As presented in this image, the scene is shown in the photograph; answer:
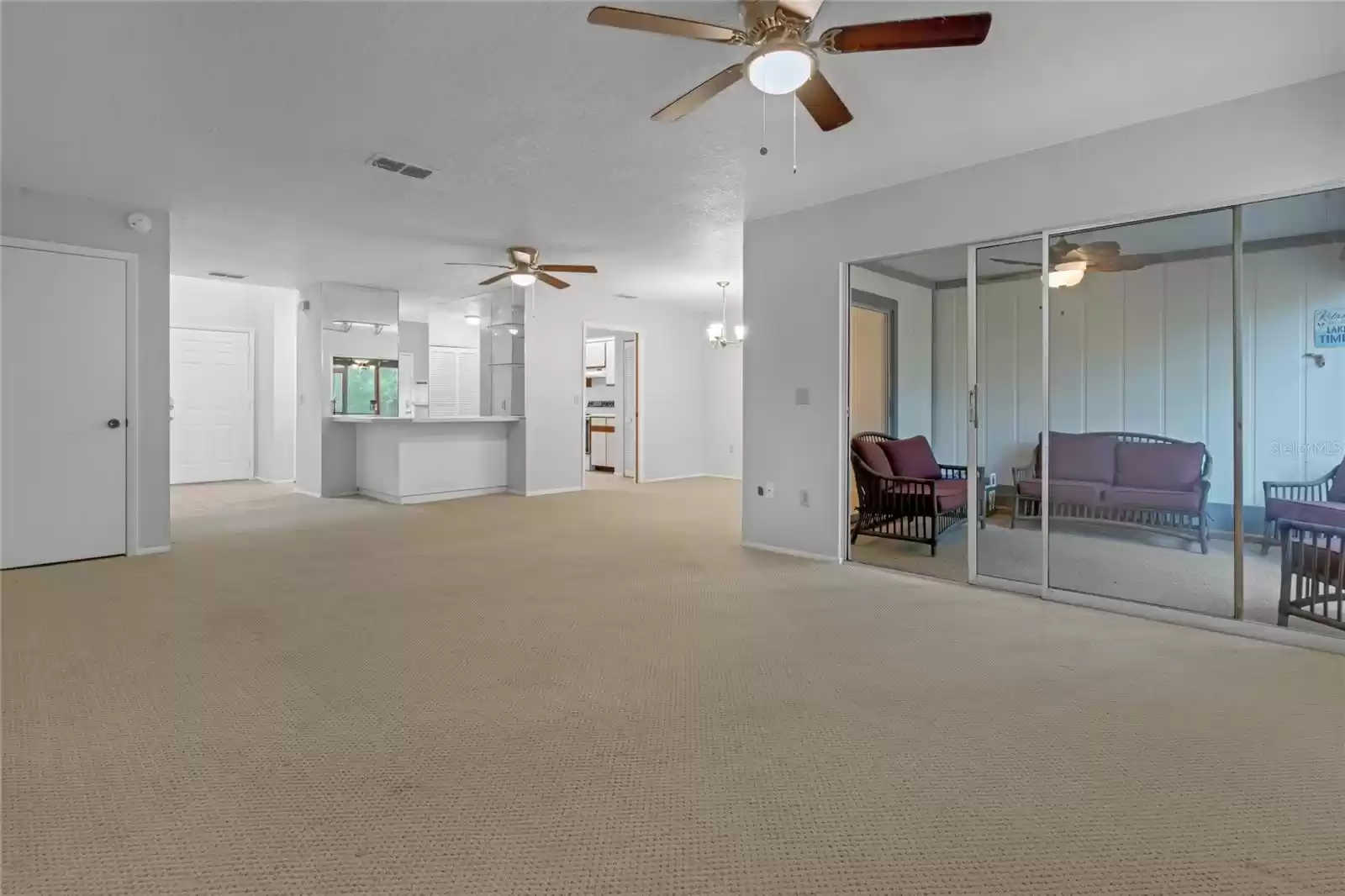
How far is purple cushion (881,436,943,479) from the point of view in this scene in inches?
177

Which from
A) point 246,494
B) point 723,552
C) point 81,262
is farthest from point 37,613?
point 246,494

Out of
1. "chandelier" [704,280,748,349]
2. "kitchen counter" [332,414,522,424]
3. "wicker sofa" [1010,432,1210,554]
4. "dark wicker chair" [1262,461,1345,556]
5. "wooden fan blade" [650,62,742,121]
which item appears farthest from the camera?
"chandelier" [704,280,748,349]

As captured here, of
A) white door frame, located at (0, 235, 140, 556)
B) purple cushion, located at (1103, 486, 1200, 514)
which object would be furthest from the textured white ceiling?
purple cushion, located at (1103, 486, 1200, 514)

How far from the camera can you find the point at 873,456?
4.68m

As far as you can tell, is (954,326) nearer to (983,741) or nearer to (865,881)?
(983,741)

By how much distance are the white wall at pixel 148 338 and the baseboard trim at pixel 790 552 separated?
14.2 feet

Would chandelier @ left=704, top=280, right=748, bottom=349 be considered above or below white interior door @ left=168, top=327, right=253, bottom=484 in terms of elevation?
above

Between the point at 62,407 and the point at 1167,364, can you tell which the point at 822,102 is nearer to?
the point at 1167,364

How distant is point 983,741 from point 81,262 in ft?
19.4

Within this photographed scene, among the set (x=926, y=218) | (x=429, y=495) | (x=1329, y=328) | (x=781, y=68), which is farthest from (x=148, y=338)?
(x=1329, y=328)

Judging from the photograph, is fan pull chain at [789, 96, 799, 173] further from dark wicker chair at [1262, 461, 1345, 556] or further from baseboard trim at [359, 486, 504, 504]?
baseboard trim at [359, 486, 504, 504]

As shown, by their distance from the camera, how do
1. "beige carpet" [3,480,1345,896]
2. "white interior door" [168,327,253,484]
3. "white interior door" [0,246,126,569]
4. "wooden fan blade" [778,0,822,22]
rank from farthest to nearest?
1. "white interior door" [168,327,253,484]
2. "white interior door" [0,246,126,569]
3. "wooden fan blade" [778,0,822,22]
4. "beige carpet" [3,480,1345,896]

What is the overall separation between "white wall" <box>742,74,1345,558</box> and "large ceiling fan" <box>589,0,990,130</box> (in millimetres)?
1649

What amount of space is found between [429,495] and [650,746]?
19.7 ft
